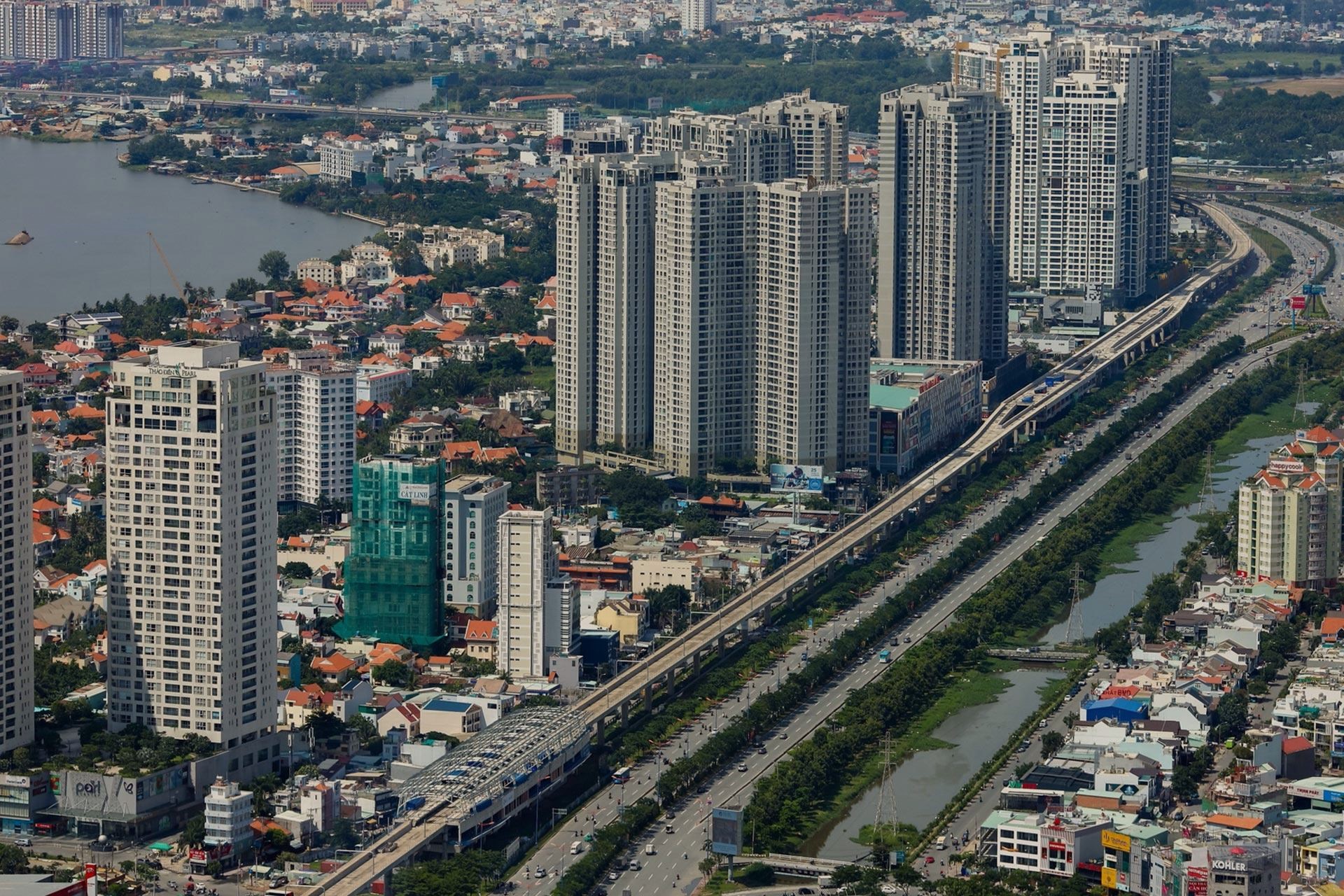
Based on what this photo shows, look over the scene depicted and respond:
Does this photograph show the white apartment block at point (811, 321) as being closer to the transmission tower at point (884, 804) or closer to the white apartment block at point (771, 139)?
the white apartment block at point (771, 139)

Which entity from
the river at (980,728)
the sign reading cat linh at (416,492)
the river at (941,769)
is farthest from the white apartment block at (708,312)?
the sign reading cat linh at (416,492)

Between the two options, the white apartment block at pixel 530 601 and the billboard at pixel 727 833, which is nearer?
the billboard at pixel 727 833

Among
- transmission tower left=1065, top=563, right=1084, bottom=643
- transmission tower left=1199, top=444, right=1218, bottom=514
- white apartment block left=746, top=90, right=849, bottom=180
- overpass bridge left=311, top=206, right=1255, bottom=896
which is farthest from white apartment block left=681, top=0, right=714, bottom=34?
transmission tower left=1065, top=563, right=1084, bottom=643

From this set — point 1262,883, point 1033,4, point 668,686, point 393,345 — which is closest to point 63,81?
point 1033,4

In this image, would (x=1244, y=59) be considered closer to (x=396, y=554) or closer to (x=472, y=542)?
(x=472, y=542)

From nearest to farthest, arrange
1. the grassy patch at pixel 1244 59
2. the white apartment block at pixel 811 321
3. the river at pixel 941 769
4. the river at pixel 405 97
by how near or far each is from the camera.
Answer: the river at pixel 941 769 < the white apartment block at pixel 811 321 < the river at pixel 405 97 < the grassy patch at pixel 1244 59

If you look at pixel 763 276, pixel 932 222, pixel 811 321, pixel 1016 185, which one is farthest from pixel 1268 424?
pixel 763 276

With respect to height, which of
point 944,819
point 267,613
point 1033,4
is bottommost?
point 944,819

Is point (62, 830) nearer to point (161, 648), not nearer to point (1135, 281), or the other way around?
point (161, 648)
